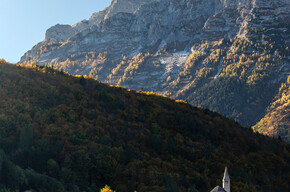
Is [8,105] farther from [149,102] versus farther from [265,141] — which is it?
[265,141]

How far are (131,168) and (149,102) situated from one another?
1462 inches

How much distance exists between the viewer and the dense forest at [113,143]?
2336 inches

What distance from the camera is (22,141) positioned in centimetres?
6106

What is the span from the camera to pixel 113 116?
8562cm

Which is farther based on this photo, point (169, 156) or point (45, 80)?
point (45, 80)

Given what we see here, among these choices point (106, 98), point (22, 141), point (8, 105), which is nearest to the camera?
point (22, 141)

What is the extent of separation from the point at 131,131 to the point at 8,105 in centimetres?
2585

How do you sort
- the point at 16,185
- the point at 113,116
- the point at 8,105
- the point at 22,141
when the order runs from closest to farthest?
the point at 16,185 → the point at 22,141 → the point at 8,105 → the point at 113,116

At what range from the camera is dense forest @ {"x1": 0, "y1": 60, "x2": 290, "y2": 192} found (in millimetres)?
59344

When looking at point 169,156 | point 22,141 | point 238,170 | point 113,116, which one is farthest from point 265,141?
point 22,141

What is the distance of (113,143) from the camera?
2822 inches

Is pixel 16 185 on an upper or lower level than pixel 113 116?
lower

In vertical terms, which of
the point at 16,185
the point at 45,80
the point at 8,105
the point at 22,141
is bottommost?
the point at 16,185

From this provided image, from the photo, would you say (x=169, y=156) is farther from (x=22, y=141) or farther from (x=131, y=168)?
(x=22, y=141)
